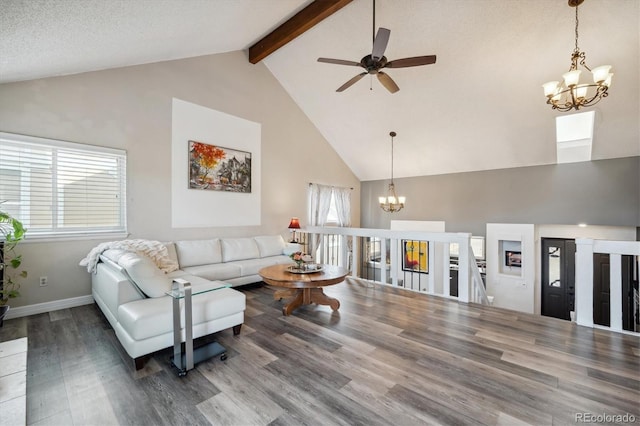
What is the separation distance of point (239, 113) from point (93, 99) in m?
2.21

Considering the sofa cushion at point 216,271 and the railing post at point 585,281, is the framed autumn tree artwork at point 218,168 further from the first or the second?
the railing post at point 585,281

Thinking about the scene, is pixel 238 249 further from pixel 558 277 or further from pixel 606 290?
pixel 606 290

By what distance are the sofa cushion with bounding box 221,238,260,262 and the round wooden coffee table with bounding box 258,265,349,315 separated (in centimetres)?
126

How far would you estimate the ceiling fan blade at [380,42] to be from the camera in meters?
2.54

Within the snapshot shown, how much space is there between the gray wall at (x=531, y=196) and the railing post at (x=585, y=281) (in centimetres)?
328

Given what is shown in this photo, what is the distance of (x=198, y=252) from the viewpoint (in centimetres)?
423

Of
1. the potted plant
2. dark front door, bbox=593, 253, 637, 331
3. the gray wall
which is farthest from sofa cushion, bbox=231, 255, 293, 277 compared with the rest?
dark front door, bbox=593, 253, 637, 331

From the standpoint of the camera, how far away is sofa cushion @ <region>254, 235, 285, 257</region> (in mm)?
5113

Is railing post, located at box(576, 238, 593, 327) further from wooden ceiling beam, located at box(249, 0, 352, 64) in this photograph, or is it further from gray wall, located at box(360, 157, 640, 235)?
wooden ceiling beam, located at box(249, 0, 352, 64)

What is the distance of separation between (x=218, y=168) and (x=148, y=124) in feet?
4.03

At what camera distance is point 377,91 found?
527 cm

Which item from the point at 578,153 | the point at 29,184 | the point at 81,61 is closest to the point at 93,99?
the point at 81,61

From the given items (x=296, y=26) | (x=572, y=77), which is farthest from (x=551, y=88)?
(x=296, y=26)

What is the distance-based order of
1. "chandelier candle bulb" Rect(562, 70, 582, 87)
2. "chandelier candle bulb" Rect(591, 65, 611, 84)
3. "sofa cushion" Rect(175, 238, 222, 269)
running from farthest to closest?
"sofa cushion" Rect(175, 238, 222, 269) → "chandelier candle bulb" Rect(562, 70, 582, 87) → "chandelier candle bulb" Rect(591, 65, 611, 84)
